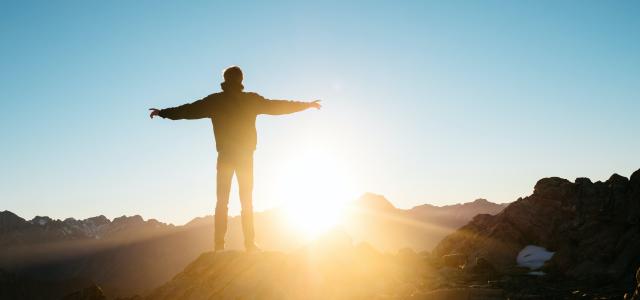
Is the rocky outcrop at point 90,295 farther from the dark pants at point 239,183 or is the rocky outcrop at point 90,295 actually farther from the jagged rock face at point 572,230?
the jagged rock face at point 572,230

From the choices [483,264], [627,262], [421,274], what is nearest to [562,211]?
[627,262]

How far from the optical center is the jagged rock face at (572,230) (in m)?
20.7

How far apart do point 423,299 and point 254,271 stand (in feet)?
12.3

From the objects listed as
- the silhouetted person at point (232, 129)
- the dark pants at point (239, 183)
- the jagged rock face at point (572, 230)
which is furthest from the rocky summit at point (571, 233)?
the silhouetted person at point (232, 129)

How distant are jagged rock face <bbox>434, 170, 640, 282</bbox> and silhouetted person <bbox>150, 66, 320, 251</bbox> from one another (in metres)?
10.2

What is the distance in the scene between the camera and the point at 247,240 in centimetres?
1277

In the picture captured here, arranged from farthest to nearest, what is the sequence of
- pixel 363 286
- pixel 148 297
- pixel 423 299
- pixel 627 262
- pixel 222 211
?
1. pixel 627 262
2. pixel 222 211
3. pixel 148 297
4. pixel 363 286
5. pixel 423 299

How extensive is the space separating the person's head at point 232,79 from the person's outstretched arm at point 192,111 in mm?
548

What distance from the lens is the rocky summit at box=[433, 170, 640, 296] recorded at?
19391 mm

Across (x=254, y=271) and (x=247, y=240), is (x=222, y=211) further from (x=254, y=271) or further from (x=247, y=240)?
(x=254, y=271)

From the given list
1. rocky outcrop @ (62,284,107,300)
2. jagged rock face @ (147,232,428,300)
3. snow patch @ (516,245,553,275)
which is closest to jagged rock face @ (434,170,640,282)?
snow patch @ (516,245,553,275)

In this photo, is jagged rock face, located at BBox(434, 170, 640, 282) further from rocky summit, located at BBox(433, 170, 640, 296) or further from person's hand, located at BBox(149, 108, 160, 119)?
person's hand, located at BBox(149, 108, 160, 119)

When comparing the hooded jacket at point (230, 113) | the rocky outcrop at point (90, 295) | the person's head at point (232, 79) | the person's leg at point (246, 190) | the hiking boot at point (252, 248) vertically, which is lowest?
the rocky outcrop at point (90, 295)

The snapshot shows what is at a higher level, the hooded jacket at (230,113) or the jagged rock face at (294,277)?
the hooded jacket at (230,113)
